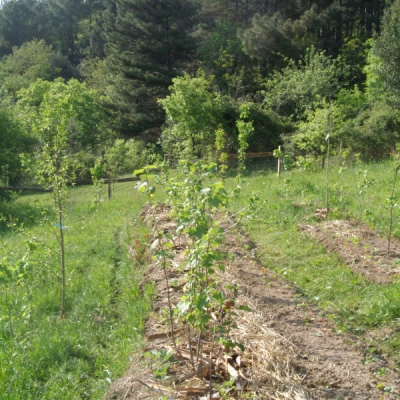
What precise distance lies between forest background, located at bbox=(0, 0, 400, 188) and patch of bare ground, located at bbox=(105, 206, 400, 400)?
10460 millimetres

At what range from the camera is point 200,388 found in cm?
350

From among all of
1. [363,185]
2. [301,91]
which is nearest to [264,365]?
[363,185]

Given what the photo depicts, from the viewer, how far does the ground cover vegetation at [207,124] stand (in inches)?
242

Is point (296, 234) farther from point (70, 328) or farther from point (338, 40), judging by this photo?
point (338, 40)

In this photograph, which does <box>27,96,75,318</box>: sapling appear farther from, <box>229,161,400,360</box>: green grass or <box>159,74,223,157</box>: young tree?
<box>159,74,223,157</box>: young tree

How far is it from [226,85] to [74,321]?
90.9ft

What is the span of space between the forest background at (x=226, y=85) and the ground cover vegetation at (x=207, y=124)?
0.30 feet

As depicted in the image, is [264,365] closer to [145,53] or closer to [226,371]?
[226,371]

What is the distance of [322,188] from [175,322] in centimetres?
729

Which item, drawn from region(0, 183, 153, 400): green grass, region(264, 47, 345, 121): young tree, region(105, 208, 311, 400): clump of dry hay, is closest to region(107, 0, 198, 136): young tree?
region(264, 47, 345, 121): young tree

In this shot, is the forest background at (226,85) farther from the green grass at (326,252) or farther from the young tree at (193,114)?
the green grass at (326,252)

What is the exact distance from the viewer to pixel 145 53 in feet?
94.1

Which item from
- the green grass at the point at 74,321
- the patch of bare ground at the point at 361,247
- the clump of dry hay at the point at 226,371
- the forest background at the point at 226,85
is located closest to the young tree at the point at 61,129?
the forest background at the point at 226,85

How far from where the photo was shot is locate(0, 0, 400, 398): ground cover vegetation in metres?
6.15
